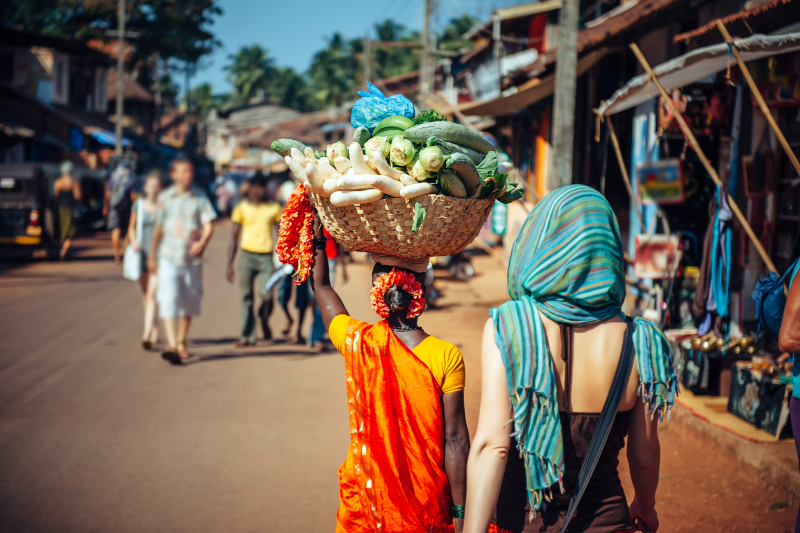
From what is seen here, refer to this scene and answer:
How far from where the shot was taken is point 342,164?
227 centimetres

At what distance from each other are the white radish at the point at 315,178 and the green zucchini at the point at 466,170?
1.43 feet

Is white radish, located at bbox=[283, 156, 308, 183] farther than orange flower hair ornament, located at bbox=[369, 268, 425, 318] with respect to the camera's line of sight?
No

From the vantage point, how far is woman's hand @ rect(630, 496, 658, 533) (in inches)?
88.7

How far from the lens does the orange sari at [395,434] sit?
2.37 meters

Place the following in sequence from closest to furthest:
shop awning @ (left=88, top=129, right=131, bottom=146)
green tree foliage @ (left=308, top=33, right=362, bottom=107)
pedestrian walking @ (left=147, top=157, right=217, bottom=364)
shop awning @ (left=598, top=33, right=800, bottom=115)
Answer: shop awning @ (left=598, top=33, right=800, bottom=115) < pedestrian walking @ (left=147, top=157, right=217, bottom=364) < shop awning @ (left=88, top=129, right=131, bottom=146) < green tree foliage @ (left=308, top=33, right=362, bottom=107)

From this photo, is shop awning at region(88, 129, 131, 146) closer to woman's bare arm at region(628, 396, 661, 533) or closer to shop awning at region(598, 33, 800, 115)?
shop awning at region(598, 33, 800, 115)

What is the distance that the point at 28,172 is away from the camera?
15172mm

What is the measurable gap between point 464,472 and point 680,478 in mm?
2943

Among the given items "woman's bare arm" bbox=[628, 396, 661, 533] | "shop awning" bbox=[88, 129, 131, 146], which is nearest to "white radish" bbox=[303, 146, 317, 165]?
"woman's bare arm" bbox=[628, 396, 661, 533]

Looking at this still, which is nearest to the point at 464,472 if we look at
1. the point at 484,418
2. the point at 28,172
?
the point at 484,418

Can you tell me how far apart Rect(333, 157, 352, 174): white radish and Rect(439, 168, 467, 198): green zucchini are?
0.31 metres

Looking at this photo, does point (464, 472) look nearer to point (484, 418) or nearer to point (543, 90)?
point (484, 418)

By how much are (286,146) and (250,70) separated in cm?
7459

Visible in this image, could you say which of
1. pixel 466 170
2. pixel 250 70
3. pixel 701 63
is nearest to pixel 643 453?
pixel 466 170
